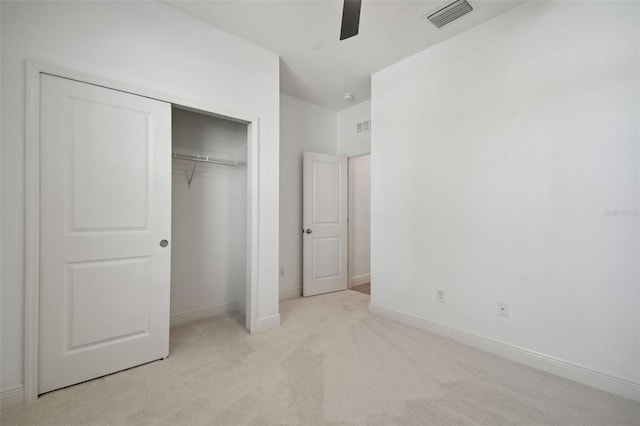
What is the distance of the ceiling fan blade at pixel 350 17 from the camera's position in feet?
4.01

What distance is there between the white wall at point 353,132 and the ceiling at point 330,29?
2.59ft

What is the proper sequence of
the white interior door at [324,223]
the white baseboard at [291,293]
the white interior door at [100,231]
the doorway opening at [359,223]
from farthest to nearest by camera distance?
the doorway opening at [359,223]
the white interior door at [324,223]
the white baseboard at [291,293]
the white interior door at [100,231]

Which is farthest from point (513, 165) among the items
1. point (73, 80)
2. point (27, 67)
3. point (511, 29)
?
point (27, 67)

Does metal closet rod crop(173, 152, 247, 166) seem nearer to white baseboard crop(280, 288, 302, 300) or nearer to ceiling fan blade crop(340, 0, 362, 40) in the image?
white baseboard crop(280, 288, 302, 300)

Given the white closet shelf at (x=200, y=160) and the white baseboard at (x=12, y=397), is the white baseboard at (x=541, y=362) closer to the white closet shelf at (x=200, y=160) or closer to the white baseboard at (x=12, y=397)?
the white closet shelf at (x=200, y=160)

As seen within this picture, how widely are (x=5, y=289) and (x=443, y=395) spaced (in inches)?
107

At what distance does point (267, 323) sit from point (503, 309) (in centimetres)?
213

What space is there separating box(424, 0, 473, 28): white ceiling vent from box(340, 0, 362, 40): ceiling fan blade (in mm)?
1434

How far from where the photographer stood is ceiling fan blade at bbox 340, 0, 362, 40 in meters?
1.22

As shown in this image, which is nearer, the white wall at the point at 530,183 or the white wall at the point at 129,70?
the white wall at the point at 129,70

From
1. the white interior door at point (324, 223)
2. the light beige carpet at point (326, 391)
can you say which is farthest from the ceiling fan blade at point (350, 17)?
the white interior door at point (324, 223)

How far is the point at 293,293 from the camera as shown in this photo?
12.7 ft

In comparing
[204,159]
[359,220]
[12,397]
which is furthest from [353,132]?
[12,397]

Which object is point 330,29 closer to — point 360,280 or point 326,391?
point 326,391
